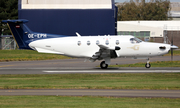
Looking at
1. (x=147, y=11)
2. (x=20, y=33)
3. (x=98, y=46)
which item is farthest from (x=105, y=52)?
(x=147, y=11)

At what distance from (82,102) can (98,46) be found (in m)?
13.2

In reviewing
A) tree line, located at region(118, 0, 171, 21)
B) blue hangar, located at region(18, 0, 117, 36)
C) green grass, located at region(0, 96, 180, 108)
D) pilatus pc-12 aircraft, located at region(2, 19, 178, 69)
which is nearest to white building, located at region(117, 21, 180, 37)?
blue hangar, located at region(18, 0, 117, 36)

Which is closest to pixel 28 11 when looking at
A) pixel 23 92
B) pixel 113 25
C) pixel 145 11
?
pixel 113 25

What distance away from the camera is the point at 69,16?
160 feet

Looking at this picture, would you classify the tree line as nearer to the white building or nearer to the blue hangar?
the white building

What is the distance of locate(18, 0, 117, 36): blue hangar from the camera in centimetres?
4806

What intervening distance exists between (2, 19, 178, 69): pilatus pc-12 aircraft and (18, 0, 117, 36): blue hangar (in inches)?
947

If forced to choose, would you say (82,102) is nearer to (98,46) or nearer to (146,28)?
(98,46)

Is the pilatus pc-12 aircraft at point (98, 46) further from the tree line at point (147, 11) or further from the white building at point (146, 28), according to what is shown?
the tree line at point (147, 11)

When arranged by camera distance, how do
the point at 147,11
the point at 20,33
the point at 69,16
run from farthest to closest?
the point at 147,11
the point at 69,16
the point at 20,33

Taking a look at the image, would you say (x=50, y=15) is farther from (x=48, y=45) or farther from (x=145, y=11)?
(x=145, y=11)

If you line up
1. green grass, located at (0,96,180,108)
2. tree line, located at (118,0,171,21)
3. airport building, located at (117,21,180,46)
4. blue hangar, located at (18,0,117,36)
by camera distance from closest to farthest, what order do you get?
green grass, located at (0,96,180,108) < blue hangar, located at (18,0,117,36) < airport building, located at (117,21,180,46) < tree line, located at (118,0,171,21)

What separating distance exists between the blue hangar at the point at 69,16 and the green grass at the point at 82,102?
37187 mm

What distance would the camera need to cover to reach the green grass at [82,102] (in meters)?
9.85
